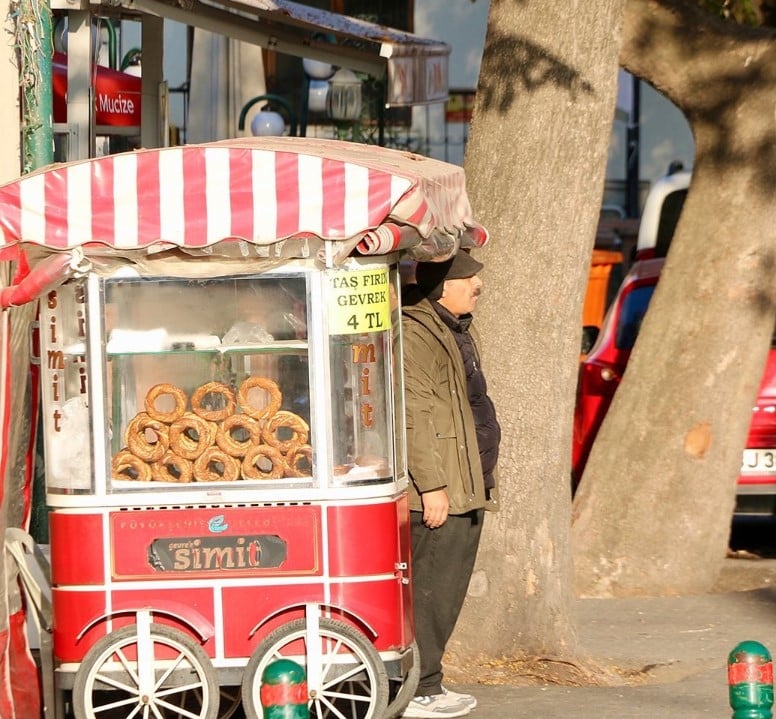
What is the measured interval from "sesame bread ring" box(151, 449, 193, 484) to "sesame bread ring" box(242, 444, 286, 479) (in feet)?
0.66

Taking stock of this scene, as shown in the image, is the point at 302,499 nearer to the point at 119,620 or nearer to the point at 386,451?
the point at 386,451

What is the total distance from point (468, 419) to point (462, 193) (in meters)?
0.88

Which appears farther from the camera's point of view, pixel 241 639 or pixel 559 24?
pixel 559 24

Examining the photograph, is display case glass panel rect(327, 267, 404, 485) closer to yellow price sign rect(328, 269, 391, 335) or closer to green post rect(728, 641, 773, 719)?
yellow price sign rect(328, 269, 391, 335)

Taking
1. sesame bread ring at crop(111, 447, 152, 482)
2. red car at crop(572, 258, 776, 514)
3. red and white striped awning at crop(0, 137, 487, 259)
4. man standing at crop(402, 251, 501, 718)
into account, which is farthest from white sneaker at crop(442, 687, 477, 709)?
red car at crop(572, 258, 776, 514)

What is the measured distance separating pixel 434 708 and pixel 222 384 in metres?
1.69

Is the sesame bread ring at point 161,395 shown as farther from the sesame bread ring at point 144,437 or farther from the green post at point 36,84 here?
Result: the green post at point 36,84

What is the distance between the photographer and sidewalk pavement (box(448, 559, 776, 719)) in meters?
6.69

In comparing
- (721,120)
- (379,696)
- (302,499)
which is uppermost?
(721,120)

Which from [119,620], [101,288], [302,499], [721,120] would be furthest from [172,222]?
[721,120]

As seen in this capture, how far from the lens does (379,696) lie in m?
5.60

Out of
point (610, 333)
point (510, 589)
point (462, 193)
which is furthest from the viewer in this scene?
point (610, 333)

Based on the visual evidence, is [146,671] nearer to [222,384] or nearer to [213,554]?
[213,554]

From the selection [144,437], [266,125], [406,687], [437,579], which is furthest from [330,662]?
[266,125]
